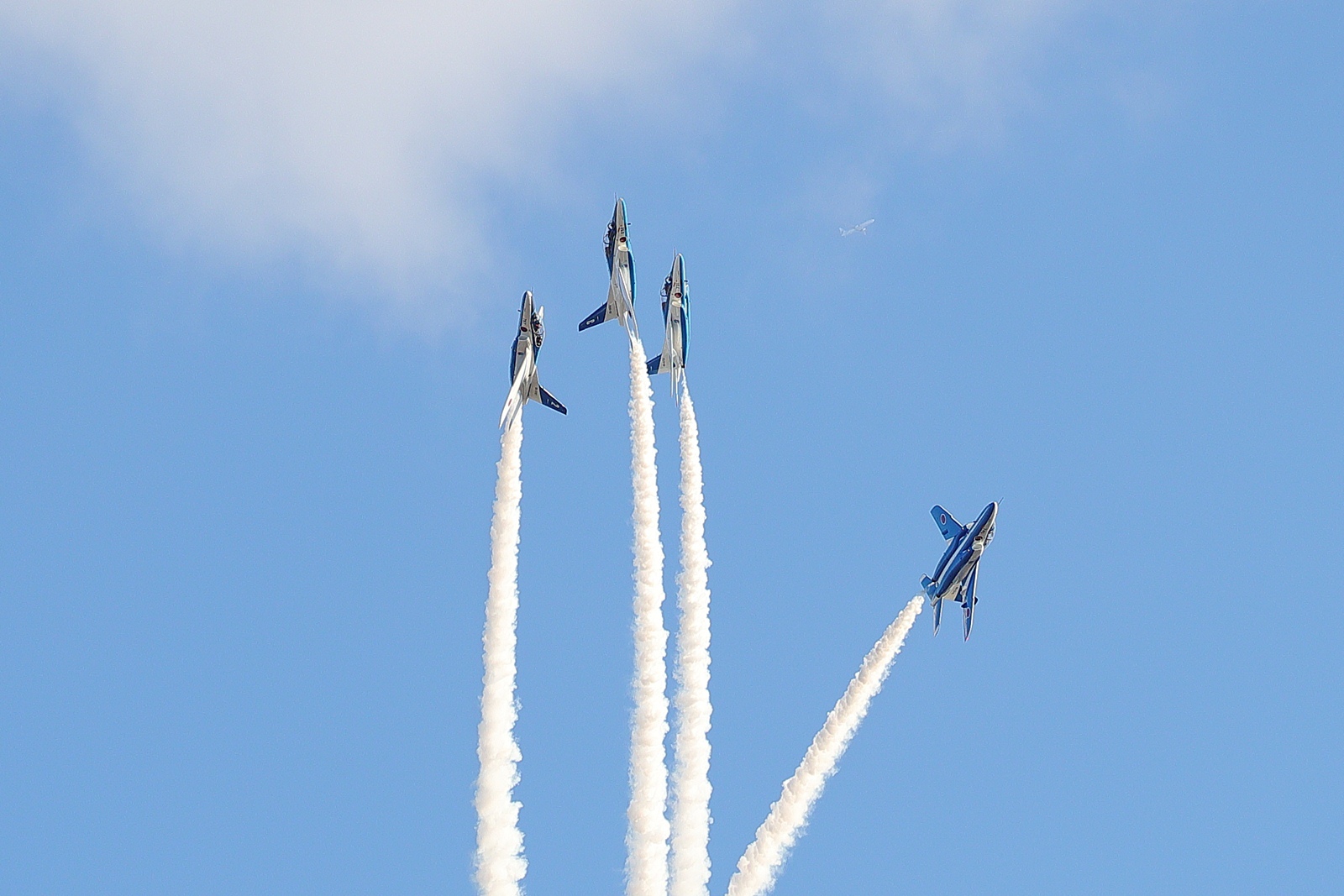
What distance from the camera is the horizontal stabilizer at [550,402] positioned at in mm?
76188

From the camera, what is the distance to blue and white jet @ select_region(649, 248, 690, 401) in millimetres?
79062

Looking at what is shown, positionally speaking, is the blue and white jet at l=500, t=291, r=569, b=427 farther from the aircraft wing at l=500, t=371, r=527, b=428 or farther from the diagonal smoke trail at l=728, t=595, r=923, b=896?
the diagonal smoke trail at l=728, t=595, r=923, b=896

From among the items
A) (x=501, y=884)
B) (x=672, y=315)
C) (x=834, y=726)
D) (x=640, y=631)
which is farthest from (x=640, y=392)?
(x=501, y=884)

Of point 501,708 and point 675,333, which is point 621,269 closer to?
point 675,333

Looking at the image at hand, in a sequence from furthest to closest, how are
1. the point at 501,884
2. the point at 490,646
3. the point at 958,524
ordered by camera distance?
the point at 958,524 → the point at 490,646 → the point at 501,884

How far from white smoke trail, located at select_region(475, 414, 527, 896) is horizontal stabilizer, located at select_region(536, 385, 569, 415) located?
1856 mm

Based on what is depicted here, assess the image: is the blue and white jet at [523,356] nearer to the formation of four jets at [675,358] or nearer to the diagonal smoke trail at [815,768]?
the formation of four jets at [675,358]

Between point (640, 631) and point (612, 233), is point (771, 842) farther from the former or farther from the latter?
point (612, 233)

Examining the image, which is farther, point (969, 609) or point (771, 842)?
point (969, 609)

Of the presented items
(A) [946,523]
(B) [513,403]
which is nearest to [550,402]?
(B) [513,403]

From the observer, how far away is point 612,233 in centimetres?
7850

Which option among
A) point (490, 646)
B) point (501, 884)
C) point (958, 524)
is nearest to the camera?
point (501, 884)

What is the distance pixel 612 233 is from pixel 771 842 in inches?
975

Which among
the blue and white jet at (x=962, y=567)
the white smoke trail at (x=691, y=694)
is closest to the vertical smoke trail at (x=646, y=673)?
the white smoke trail at (x=691, y=694)
